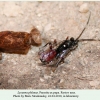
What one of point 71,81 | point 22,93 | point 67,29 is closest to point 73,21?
point 67,29

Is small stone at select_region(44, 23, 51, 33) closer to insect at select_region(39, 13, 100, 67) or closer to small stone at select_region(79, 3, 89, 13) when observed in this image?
insect at select_region(39, 13, 100, 67)

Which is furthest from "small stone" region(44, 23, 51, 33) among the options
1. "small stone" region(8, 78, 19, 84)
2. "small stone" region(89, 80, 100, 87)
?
"small stone" region(89, 80, 100, 87)

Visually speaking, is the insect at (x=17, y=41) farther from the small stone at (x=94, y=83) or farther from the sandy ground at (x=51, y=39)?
the small stone at (x=94, y=83)

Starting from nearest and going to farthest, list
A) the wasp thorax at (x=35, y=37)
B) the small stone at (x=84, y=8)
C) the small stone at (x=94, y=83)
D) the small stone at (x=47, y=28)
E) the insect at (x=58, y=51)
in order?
the small stone at (x=94, y=83)
the insect at (x=58, y=51)
the wasp thorax at (x=35, y=37)
the small stone at (x=47, y=28)
the small stone at (x=84, y=8)

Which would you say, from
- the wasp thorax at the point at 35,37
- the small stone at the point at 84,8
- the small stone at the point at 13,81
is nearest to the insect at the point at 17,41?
the wasp thorax at the point at 35,37

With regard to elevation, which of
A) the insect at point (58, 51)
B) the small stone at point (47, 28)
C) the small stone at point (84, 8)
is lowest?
the insect at point (58, 51)

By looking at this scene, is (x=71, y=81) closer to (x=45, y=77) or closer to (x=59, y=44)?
(x=45, y=77)

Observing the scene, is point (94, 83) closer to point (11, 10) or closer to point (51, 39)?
point (51, 39)
